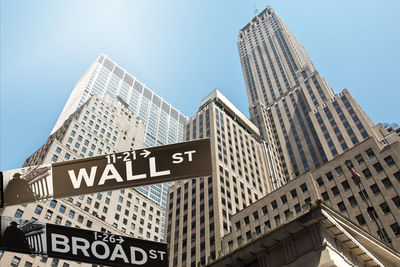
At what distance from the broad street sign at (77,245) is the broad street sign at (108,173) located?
49cm

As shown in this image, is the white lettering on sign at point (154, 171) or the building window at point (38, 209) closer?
the white lettering on sign at point (154, 171)

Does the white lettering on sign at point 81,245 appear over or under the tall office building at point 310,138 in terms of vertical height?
under

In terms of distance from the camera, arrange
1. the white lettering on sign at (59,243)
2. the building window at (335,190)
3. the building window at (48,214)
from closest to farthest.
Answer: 1. the white lettering on sign at (59,243)
2. the building window at (335,190)
3. the building window at (48,214)

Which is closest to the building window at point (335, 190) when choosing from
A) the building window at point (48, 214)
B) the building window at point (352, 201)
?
the building window at point (352, 201)

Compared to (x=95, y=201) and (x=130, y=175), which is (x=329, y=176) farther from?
(x=130, y=175)

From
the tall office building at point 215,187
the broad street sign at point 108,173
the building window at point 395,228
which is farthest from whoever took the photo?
the tall office building at point 215,187

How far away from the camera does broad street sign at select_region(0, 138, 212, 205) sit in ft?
14.8

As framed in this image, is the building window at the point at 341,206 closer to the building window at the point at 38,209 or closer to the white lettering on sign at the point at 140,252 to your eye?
the building window at the point at 38,209

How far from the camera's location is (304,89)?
128 meters

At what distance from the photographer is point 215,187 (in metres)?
79.6

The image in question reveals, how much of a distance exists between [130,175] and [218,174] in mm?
79627

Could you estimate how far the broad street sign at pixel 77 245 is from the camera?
179 inches

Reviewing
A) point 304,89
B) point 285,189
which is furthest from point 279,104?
point 285,189

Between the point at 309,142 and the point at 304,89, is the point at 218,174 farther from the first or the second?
the point at 304,89
